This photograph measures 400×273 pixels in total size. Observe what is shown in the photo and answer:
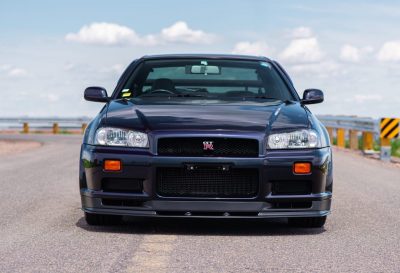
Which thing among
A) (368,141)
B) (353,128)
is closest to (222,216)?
(368,141)

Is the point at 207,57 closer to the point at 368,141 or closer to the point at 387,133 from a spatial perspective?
the point at 387,133

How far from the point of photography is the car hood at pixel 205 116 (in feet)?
22.2

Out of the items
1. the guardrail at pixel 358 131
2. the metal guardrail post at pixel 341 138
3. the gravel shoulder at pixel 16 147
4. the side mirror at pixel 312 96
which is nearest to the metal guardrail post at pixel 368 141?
the guardrail at pixel 358 131

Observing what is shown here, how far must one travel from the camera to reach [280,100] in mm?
7852

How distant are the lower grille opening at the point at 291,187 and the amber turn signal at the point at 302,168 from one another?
0.29 ft

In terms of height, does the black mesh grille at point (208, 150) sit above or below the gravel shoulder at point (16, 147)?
above

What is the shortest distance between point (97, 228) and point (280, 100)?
2.05 m

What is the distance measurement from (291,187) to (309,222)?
57 cm

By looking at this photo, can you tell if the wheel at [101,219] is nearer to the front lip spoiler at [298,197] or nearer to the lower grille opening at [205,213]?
the lower grille opening at [205,213]

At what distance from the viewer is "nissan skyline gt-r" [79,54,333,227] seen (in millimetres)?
6641

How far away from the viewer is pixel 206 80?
881 centimetres

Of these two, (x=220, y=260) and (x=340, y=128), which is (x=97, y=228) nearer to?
(x=220, y=260)

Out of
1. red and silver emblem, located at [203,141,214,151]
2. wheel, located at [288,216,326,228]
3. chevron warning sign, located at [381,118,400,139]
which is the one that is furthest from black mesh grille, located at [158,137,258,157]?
chevron warning sign, located at [381,118,400,139]

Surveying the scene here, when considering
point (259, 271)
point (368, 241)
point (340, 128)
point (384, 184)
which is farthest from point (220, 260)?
point (340, 128)
